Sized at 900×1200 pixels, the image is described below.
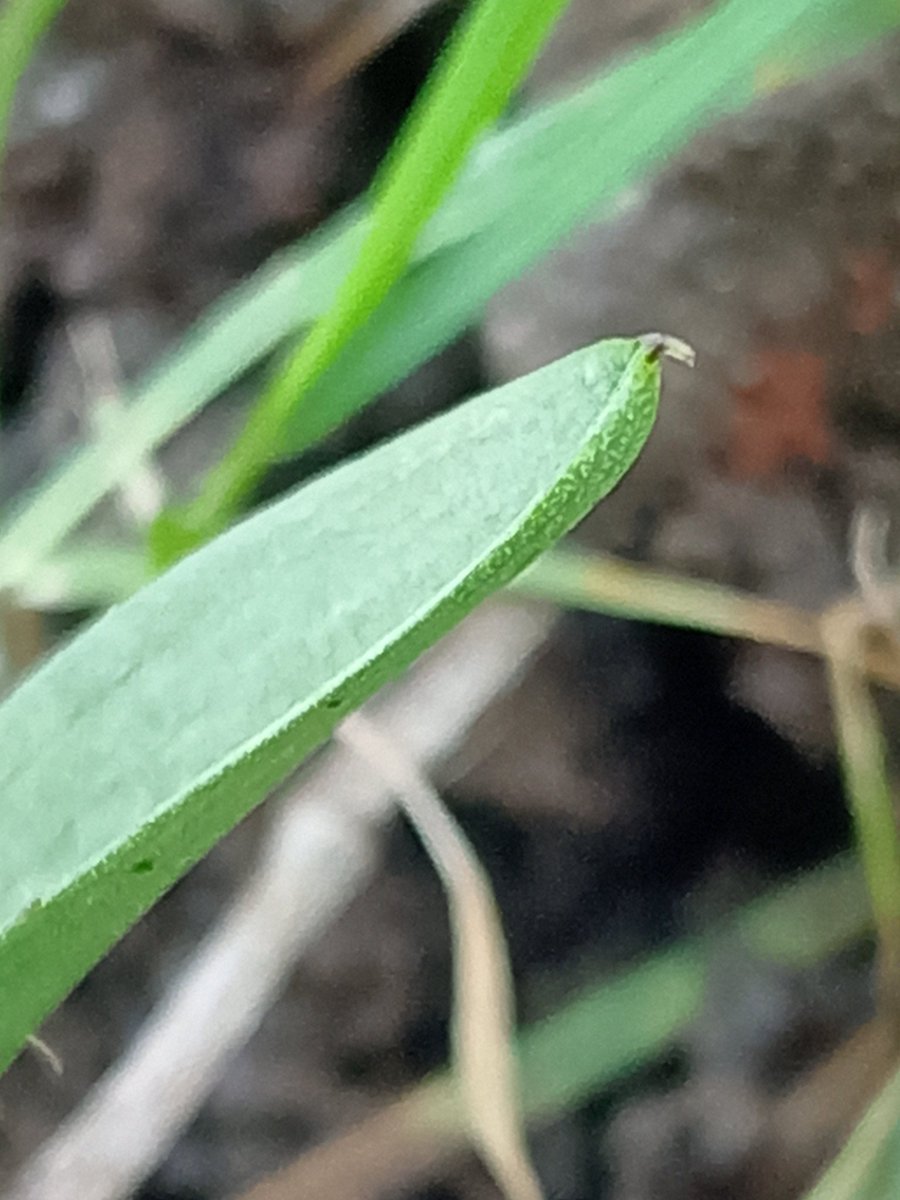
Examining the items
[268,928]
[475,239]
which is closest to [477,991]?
[268,928]

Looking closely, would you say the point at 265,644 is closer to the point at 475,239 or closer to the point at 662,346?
the point at 662,346

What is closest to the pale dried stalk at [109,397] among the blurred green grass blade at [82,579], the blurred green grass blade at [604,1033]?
the blurred green grass blade at [82,579]

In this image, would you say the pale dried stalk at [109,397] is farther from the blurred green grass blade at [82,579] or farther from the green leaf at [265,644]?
the green leaf at [265,644]

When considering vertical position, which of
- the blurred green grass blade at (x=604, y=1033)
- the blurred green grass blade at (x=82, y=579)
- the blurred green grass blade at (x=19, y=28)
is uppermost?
the blurred green grass blade at (x=19, y=28)

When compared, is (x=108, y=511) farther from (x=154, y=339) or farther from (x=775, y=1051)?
(x=775, y=1051)

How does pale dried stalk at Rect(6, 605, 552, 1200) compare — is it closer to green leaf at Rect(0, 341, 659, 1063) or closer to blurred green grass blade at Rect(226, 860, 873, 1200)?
blurred green grass blade at Rect(226, 860, 873, 1200)

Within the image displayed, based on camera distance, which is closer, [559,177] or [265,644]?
[265,644]

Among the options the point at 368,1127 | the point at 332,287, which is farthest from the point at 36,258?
the point at 368,1127
